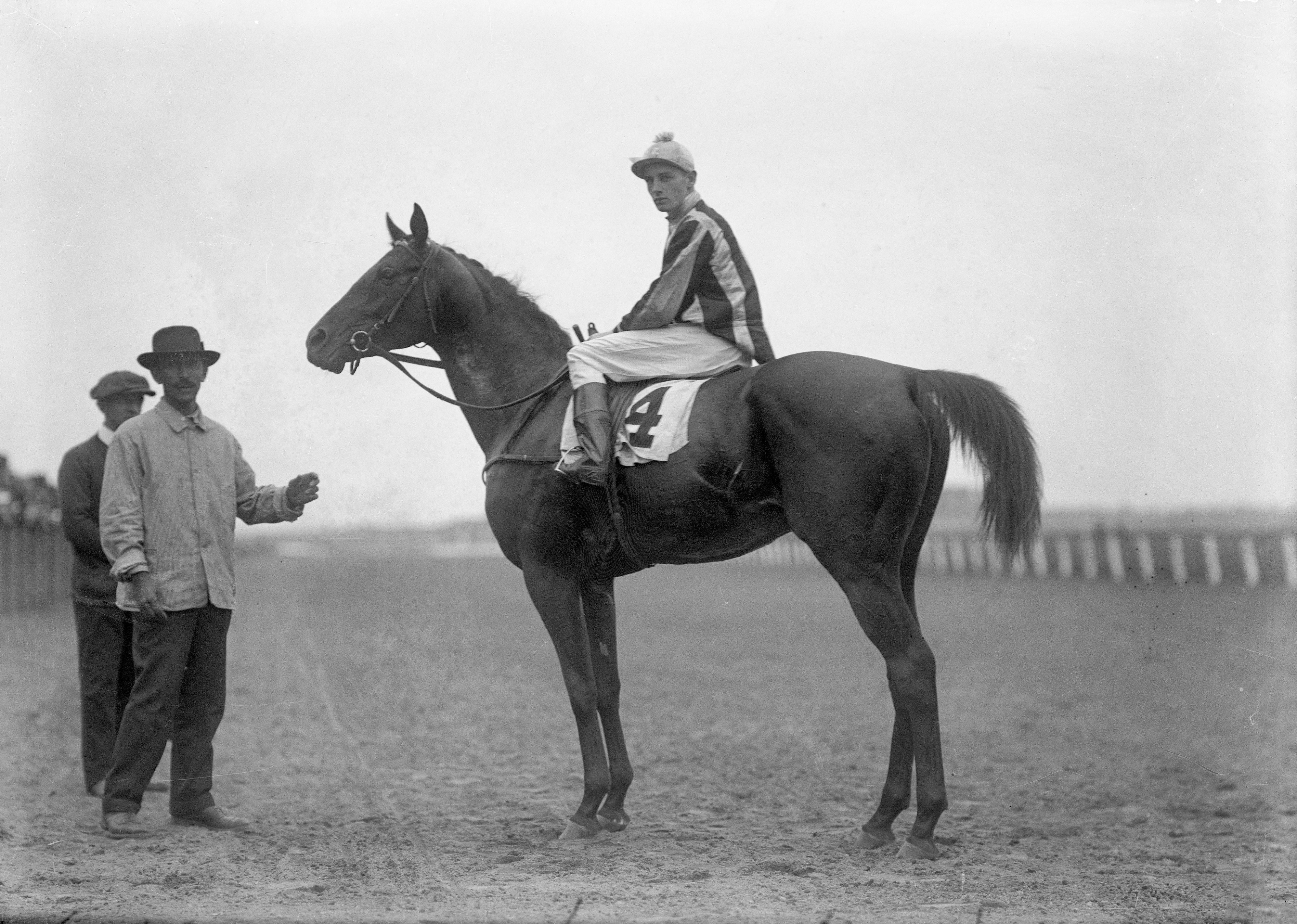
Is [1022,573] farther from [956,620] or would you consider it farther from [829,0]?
[829,0]

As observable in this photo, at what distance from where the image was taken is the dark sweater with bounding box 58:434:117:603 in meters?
7.16

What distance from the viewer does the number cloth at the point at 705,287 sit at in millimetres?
5961

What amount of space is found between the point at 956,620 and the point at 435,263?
15282 millimetres

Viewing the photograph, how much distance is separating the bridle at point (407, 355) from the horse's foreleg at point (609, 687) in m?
0.96

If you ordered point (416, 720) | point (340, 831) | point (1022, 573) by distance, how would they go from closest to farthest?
1. point (340, 831)
2. point (416, 720)
3. point (1022, 573)

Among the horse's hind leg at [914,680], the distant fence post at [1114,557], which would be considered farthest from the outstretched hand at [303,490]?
the distant fence post at [1114,557]

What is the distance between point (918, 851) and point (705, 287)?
261 cm

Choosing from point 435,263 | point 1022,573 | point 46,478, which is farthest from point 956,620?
point 435,263

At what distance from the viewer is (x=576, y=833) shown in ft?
19.8

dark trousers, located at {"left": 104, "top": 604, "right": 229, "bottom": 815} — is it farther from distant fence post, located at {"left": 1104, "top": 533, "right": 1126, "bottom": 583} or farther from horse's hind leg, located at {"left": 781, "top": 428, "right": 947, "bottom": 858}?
distant fence post, located at {"left": 1104, "top": 533, "right": 1126, "bottom": 583}

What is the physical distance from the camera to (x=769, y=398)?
5.75 metres

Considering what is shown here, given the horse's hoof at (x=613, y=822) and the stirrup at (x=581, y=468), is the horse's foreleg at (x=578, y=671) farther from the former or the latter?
the stirrup at (x=581, y=468)

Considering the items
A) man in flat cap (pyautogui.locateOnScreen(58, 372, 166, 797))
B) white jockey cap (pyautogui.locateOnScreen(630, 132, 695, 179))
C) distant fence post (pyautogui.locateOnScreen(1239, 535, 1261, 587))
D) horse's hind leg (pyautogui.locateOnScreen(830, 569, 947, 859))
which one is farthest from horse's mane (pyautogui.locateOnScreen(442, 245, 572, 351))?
distant fence post (pyautogui.locateOnScreen(1239, 535, 1261, 587))

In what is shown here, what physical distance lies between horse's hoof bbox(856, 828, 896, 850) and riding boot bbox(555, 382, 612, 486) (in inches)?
76.1
